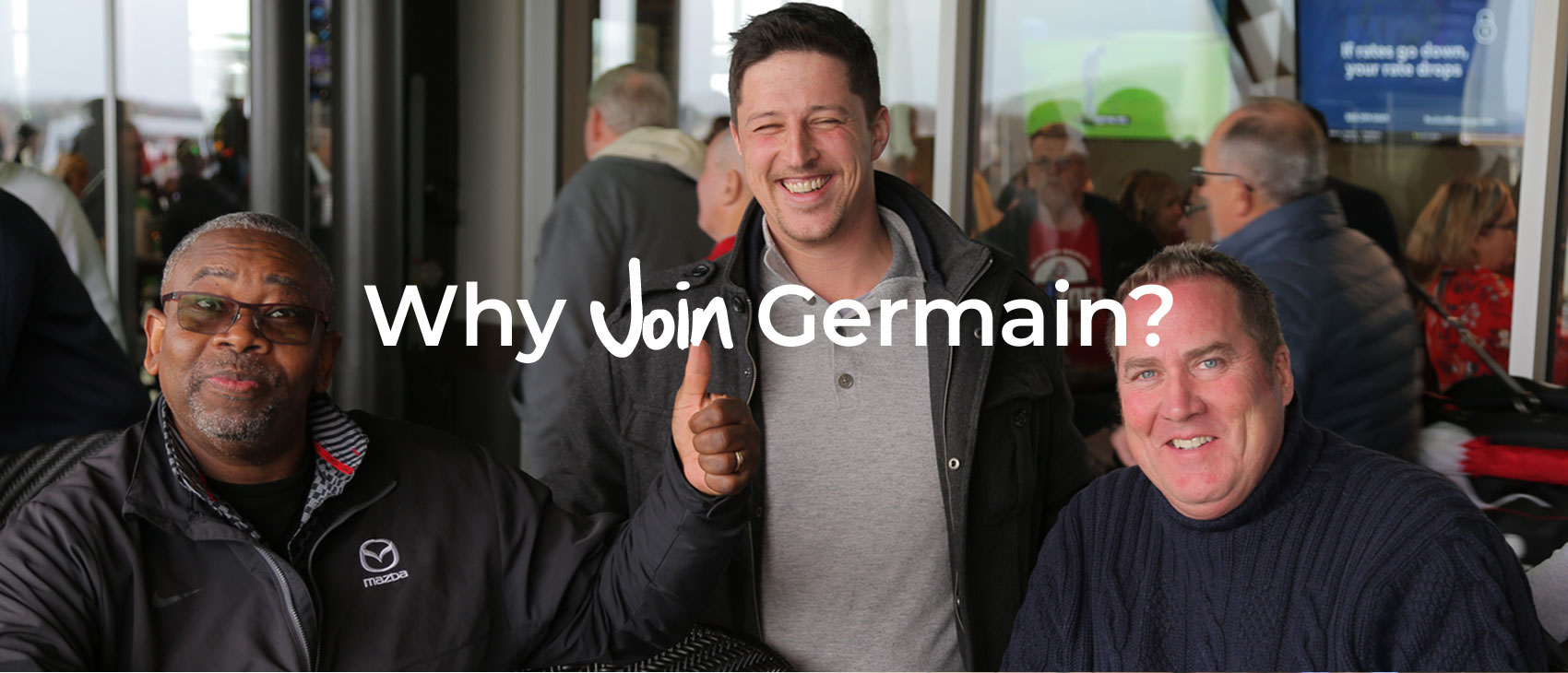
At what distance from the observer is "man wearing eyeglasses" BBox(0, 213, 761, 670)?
179 cm

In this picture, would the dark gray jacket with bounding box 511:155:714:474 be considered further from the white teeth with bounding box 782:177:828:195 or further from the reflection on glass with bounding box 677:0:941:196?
the white teeth with bounding box 782:177:828:195

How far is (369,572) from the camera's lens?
1.97 m

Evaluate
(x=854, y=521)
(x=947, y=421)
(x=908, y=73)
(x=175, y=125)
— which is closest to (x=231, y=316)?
(x=854, y=521)

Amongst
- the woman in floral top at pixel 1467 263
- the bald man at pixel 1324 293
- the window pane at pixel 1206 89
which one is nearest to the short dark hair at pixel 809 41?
the bald man at pixel 1324 293

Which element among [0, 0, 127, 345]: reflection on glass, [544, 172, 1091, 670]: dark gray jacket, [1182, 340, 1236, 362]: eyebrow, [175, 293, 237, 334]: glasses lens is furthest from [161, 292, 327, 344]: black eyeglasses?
[0, 0, 127, 345]: reflection on glass

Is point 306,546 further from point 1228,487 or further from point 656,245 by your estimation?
point 656,245

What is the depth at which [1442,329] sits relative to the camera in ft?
11.8

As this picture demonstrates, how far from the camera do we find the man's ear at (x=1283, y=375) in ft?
6.11

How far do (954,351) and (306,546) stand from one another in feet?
3.33

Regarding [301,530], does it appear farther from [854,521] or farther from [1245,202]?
[1245,202]

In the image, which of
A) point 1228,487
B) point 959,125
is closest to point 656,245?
point 959,125

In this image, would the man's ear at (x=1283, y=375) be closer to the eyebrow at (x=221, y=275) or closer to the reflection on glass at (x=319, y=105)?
the eyebrow at (x=221, y=275)

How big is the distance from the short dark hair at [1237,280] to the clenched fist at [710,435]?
596 mm

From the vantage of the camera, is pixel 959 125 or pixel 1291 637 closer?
pixel 1291 637
